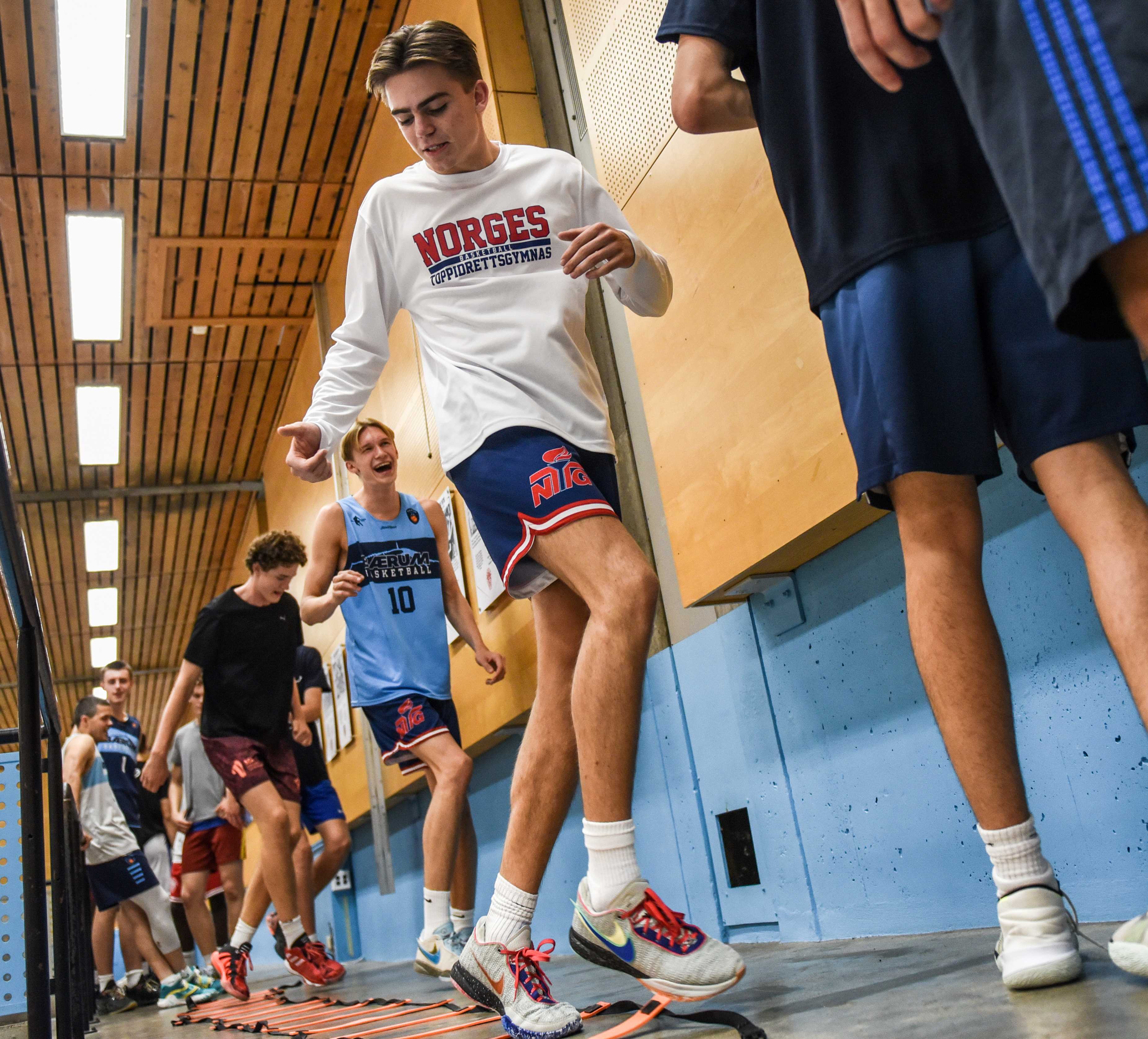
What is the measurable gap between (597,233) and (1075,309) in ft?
3.52

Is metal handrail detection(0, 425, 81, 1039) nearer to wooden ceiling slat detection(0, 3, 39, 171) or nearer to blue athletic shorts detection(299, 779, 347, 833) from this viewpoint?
blue athletic shorts detection(299, 779, 347, 833)

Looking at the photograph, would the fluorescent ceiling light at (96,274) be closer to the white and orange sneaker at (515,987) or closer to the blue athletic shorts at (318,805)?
the blue athletic shorts at (318,805)

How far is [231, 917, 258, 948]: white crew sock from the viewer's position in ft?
13.6

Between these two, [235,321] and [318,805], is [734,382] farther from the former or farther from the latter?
[235,321]

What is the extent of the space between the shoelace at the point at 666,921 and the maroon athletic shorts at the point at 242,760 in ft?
9.53

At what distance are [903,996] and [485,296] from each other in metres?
1.30

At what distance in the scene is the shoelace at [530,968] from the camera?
5.03 feet

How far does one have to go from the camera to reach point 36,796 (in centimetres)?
183

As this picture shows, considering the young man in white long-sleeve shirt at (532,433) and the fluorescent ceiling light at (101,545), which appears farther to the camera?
the fluorescent ceiling light at (101,545)

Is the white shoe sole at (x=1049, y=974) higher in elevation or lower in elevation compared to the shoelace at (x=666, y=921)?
lower

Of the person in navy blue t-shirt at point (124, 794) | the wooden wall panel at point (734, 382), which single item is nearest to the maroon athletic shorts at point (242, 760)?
the person in navy blue t-shirt at point (124, 794)

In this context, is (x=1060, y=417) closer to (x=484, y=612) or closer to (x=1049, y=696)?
(x=1049, y=696)

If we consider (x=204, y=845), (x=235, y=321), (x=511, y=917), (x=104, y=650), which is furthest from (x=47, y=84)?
(x=104, y=650)

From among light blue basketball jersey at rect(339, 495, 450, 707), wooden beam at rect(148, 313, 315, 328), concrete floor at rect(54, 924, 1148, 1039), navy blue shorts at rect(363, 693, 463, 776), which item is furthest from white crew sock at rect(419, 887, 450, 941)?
wooden beam at rect(148, 313, 315, 328)
